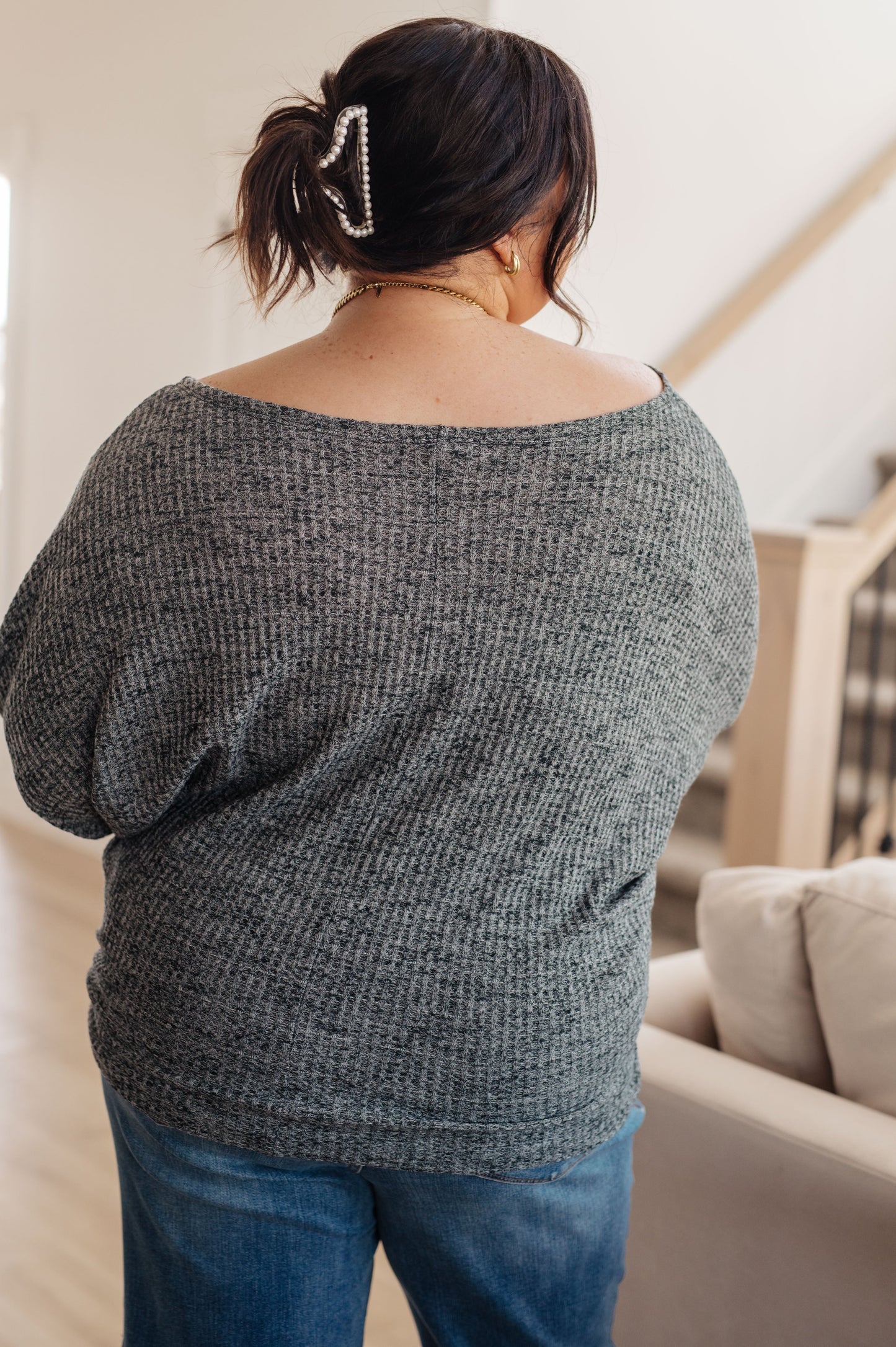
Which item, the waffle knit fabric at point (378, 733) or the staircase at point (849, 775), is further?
the staircase at point (849, 775)

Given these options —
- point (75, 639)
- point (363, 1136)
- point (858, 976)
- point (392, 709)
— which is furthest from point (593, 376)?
point (858, 976)

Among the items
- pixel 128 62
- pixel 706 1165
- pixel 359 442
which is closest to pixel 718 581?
pixel 359 442

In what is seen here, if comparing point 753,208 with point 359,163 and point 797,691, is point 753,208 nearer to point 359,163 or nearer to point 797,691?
point 797,691

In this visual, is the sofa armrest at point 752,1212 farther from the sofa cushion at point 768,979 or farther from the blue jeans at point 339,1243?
the blue jeans at point 339,1243

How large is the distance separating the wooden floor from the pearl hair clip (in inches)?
63.8

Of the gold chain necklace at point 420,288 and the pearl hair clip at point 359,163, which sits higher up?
the pearl hair clip at point 359,163

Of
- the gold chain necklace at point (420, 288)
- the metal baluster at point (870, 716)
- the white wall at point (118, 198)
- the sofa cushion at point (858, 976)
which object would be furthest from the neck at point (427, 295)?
the metal baluster at point (870, 716)

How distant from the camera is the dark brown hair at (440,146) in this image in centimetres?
77

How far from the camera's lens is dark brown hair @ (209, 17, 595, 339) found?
2.53 feet

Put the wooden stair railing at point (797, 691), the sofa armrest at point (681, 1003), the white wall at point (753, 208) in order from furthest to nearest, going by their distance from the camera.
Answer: the white wall at point (753, 208) < the wooden stair railing at point (797, 691) < the sofa armrest at point (681, 1003)

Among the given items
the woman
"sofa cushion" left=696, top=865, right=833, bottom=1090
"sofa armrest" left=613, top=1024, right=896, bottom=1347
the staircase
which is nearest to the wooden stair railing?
the staircase

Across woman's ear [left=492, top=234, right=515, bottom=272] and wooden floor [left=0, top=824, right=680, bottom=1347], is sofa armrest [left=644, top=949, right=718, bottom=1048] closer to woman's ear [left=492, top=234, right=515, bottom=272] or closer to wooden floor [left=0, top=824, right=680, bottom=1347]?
wooden floor [left=0, top=824, right=680, bottom=1347]

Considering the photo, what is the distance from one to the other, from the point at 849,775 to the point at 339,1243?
3.03 m

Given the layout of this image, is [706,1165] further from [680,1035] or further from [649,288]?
[649,288]
